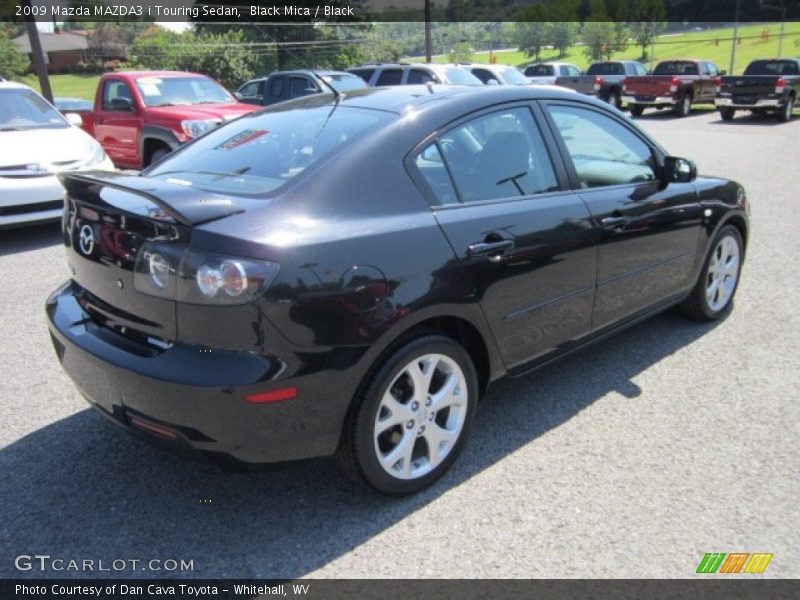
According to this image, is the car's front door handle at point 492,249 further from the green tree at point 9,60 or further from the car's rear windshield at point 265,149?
the green tree at point 9,60

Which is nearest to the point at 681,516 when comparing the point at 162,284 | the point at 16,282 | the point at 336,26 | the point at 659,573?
the point at 659,573

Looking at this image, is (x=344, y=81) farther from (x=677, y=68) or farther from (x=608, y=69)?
(x=677, y=68)

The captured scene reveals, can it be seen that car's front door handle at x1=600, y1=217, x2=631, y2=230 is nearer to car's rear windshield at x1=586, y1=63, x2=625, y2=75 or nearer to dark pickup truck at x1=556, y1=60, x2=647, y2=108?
dark pickup truck at x1=556, y1=60, x2=647, y2=108

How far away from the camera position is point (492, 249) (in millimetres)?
2939

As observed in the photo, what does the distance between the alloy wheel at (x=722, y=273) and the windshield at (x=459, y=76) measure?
10347 millimetres

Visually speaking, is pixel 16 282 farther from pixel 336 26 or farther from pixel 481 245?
pixel 336 26

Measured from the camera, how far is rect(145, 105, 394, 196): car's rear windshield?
2.82 meters

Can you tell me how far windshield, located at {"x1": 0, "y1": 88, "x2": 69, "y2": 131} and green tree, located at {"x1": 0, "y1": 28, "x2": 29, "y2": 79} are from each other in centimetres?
3246

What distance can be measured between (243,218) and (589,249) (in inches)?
72.0

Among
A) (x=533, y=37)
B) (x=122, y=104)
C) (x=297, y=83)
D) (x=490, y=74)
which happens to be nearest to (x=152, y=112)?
(x=122, y=104)

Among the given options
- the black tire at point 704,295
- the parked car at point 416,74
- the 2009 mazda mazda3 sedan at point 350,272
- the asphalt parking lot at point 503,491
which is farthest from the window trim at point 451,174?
the parked car at point 416,74

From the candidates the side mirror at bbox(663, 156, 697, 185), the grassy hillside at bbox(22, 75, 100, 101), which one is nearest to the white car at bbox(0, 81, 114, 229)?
the side mirror at bbox(663, 156, 697, 185)

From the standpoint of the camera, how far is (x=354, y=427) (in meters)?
2.59

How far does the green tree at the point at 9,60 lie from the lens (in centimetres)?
3592
